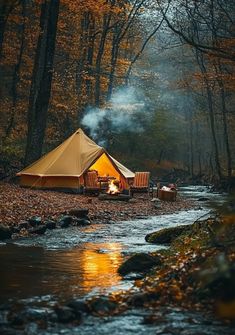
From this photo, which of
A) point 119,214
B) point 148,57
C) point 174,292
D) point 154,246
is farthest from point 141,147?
point 174,292

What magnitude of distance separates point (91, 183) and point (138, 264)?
14762 mm

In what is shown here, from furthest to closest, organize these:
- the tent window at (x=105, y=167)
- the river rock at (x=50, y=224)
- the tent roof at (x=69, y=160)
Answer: the tent window at (x=105, y=167) → the tent roof at (x=69, y=160) → the river rock at (x=50, y=224)

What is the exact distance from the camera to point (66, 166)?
2364cm

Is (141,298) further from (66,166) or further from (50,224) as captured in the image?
(66,166)

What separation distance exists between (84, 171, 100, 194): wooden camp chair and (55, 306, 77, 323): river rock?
16.8 m

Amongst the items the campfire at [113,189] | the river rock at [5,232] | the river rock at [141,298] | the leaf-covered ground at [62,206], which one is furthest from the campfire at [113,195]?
the river rock at [141,298]

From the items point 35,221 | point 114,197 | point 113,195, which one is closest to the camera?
point 35,221

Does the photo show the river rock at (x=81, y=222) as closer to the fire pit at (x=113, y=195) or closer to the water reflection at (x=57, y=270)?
the water reflection at (x=57, y=270)

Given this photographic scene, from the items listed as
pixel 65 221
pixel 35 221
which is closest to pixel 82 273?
pixel 35 221

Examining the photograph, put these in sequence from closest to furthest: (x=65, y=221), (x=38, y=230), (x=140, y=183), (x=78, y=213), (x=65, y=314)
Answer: (x=65, y=314)
(x=38, y=230)
(x=65, y=221)
(x=78, y=213)
(x=140, y=183)

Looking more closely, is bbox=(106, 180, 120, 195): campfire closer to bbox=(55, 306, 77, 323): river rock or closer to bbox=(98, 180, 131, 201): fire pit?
bbox=(98, 180, 131, 201): fire pit

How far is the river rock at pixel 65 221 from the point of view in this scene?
15.0m

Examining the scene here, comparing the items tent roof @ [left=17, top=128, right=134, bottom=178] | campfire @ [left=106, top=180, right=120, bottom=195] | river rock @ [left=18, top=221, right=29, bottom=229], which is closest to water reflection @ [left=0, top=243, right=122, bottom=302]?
river rock @ [left=18, top=221, right=29, bottom=229]

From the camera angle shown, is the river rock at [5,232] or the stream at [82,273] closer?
the stream at [82,273]
